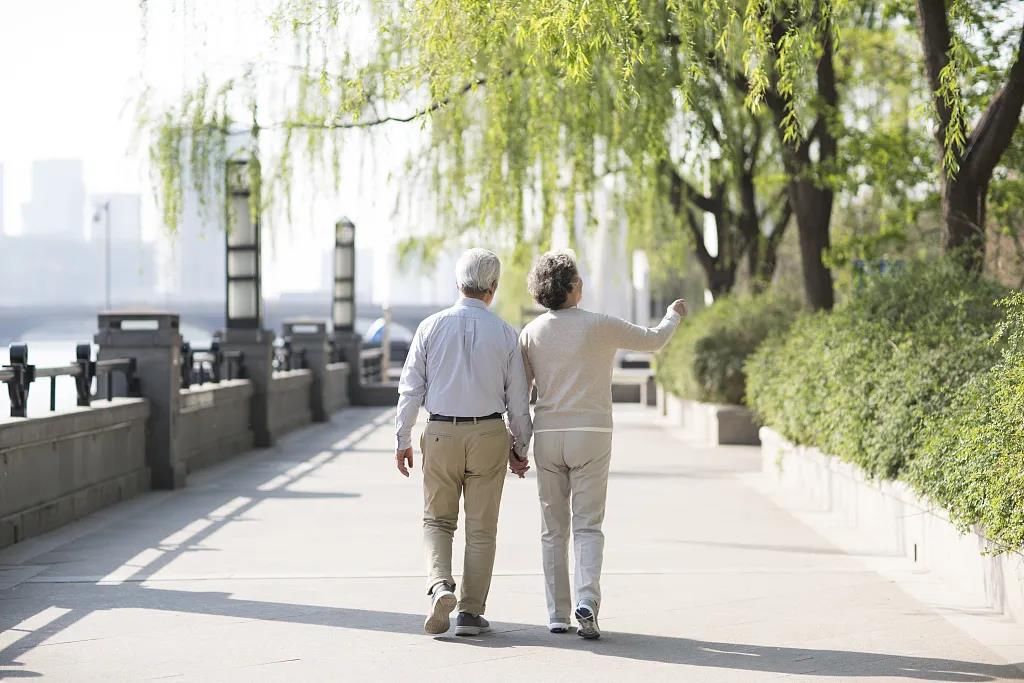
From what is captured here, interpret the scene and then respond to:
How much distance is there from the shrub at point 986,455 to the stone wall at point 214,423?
8.10 meters

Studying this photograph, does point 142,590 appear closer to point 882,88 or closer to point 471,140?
point 471,140

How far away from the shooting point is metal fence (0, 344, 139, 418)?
1003 cm

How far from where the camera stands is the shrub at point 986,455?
6.62m

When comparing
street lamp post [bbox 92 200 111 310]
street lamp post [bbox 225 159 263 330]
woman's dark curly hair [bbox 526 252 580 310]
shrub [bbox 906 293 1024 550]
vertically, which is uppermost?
street lamp post [bbox 92 200 111 310]

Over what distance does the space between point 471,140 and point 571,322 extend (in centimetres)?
1379

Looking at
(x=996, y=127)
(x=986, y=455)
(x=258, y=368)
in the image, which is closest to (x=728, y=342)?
(x=258, y=368)

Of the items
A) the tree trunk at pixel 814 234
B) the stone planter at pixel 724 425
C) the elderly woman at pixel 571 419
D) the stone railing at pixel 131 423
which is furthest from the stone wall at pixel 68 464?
the tree trunk at pixel 814 234

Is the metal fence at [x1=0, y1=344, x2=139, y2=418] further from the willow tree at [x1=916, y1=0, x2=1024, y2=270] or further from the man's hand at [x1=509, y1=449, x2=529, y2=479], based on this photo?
the willow tree at [x1=916, y1=0, x2=1024, y2=270]

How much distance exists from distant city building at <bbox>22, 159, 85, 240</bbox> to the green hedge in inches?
3566

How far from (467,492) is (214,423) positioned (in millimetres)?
10250

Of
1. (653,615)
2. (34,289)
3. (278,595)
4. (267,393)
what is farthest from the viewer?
(34,289)

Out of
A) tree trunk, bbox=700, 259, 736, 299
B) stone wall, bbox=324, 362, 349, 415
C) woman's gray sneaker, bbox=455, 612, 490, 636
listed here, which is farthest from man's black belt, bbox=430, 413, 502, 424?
tree trunk, bbox=700, 259, 736, 299

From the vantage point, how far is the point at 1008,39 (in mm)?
15555

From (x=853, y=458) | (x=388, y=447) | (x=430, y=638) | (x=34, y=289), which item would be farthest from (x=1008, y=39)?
(x=34, y=289)
